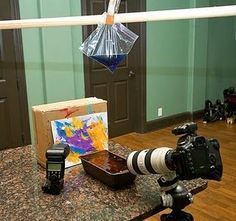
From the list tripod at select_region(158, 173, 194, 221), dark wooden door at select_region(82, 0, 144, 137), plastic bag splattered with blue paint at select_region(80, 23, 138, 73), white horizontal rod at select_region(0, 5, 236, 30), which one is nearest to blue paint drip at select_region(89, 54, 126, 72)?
plastic bag splattered with blue paint at select_region(80, 23, 138, 73)

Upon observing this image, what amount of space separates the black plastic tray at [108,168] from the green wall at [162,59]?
247 cm

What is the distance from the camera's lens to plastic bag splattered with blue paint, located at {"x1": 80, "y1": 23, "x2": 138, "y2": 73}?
1239 mm

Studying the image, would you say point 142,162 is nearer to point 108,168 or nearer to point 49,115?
point 108,168

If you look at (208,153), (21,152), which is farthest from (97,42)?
(21,152)

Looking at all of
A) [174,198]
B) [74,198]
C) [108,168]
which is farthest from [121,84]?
→ [174,198]

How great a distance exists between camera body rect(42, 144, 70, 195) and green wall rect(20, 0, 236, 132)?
2591 mm

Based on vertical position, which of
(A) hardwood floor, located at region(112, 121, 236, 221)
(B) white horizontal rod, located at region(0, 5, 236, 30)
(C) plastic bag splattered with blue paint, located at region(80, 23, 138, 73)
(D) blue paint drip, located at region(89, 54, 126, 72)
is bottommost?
(A) hardwood floor, located at region(112, 121, 236, 221)

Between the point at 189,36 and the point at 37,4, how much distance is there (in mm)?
2503

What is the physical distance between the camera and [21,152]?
5.75ft

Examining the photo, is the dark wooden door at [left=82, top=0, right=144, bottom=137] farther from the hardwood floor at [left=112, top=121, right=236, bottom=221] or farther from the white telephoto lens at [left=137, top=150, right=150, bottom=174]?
the white telephoto lens at [left=137, top=150, right=150, bottom=174]

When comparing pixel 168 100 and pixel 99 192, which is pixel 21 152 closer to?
pixel 99 192

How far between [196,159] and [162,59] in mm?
3930

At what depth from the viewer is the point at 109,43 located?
1.25m

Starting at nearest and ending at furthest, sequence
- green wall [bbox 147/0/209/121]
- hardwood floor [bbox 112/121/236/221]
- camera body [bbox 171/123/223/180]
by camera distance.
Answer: camera body [bbox 171/123/223/180], hardwood floor [bbox 112/121/236/221], green wall [bbox 147/0/209/121]
